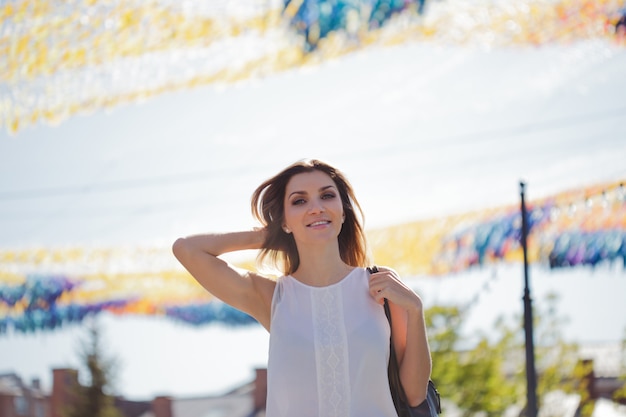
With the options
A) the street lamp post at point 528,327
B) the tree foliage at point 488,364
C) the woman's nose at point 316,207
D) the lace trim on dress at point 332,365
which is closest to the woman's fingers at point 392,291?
the lace trim on dress at point 332,365

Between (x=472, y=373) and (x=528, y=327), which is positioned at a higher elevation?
(x=528, y=327)

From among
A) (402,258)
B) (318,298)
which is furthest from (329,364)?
(402,258)

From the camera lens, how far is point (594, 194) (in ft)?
31.1

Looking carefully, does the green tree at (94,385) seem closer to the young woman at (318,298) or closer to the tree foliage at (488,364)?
the tree foliage at (488,364)

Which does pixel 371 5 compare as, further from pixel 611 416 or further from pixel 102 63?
pixel 611 416

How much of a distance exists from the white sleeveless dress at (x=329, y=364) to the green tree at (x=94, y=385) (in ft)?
79.9

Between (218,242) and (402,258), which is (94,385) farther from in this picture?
(218,242)

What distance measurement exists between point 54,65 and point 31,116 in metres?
1.05

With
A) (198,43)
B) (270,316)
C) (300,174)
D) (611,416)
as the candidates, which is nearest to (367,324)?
(270,316)

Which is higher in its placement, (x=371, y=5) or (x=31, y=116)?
(x=371, y=5)

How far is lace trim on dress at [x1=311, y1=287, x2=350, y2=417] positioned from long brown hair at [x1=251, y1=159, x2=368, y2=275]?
12.5 inches

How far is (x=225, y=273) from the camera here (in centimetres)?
285

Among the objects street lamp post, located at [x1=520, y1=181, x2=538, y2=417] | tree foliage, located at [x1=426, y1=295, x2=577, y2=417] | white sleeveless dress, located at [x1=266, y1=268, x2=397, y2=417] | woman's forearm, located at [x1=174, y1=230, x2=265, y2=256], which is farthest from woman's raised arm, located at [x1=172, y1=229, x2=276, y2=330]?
tree foliage, located at [x1=426, y1=295, x2=577, y2=417]

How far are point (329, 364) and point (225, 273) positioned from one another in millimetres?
445
